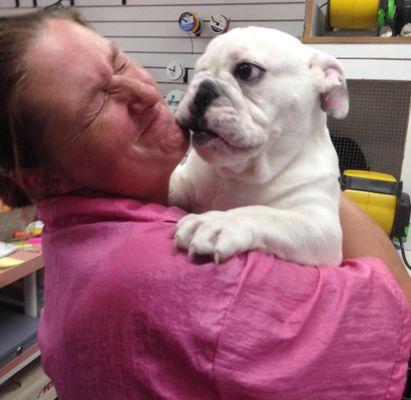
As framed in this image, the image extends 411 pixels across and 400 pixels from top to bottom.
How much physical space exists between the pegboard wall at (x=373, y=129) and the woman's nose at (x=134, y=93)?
1431 millimetres

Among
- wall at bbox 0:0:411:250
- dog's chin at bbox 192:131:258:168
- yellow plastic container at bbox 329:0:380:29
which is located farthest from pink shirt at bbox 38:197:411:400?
wall at bbox 0:0:411:250

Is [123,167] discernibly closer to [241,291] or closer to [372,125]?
[241,291]

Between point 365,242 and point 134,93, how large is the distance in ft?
2.12

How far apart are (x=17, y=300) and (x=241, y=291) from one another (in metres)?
1.86

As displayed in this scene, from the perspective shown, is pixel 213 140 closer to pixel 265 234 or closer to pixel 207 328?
pixel 265 234

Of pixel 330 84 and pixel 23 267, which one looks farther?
pixel 23 267

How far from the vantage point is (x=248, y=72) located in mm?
889

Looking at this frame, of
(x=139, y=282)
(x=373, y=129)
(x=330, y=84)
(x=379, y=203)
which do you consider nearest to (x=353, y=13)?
(x=373, y=129)

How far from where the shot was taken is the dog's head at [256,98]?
0.84m

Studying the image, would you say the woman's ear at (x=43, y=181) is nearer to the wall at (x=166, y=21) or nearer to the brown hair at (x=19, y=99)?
the brown hair at (x=19, y=99)

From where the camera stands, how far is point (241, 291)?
0.62 m

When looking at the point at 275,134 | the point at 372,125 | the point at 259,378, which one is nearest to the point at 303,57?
the point at 275,134

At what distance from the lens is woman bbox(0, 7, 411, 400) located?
600 millimetres

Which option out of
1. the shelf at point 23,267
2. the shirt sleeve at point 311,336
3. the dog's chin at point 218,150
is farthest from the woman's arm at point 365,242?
the shelf at point 23,267
